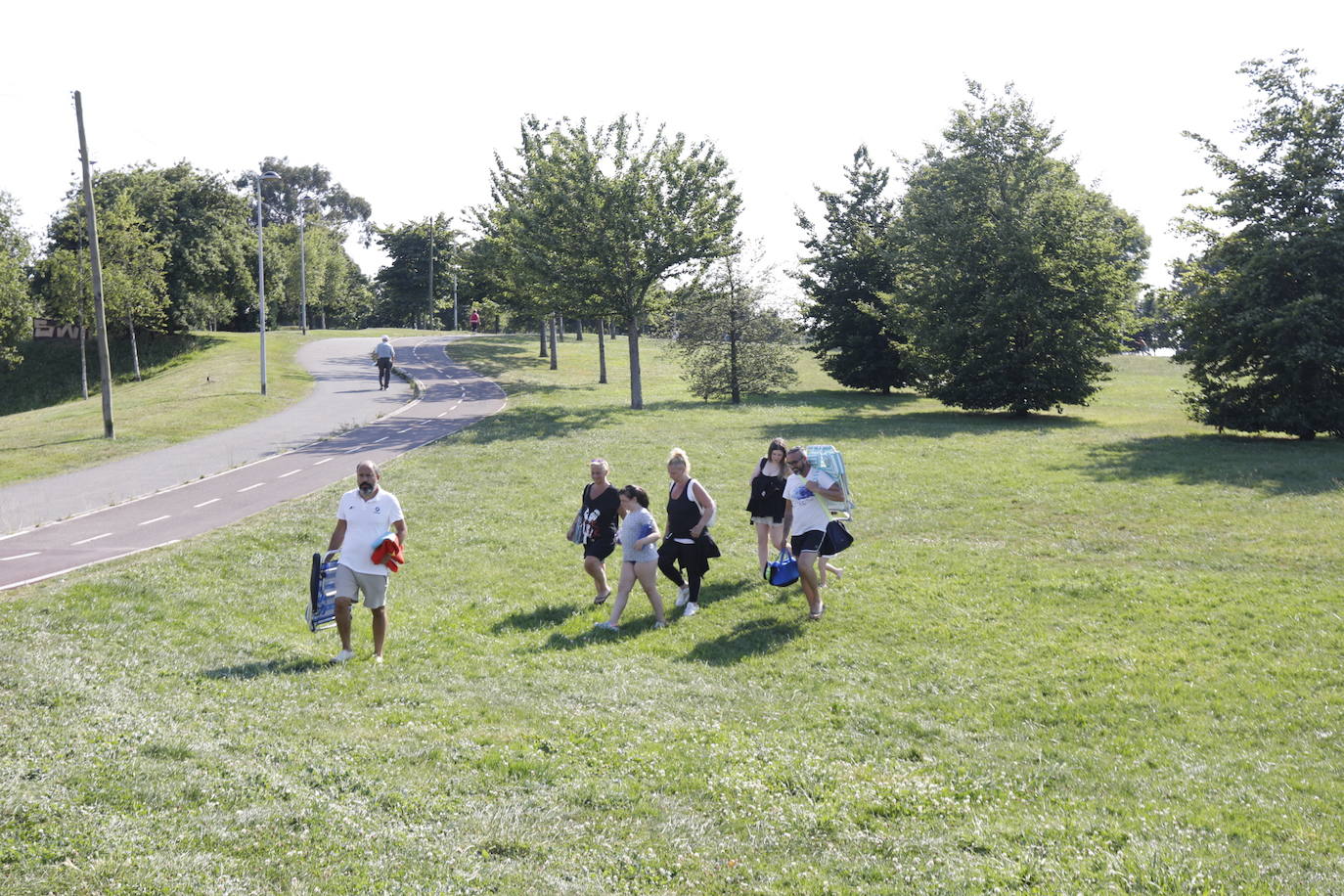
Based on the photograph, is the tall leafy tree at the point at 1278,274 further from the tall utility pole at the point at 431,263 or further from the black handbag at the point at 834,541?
the tall utility pole at the point at 431,263

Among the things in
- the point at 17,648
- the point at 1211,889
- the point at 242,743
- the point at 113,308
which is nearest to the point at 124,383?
the point at 113,308

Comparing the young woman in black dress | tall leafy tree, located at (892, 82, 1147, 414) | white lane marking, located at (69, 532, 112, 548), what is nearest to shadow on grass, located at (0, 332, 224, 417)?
white lane marking, located at (69, 532, 112, 548)

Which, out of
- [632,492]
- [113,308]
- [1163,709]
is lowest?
[1163,709]

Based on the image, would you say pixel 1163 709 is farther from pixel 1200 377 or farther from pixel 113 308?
pixel 113 308

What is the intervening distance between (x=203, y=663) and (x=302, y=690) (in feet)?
5.17

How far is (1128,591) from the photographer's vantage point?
484 inches

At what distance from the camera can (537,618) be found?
11.8 m

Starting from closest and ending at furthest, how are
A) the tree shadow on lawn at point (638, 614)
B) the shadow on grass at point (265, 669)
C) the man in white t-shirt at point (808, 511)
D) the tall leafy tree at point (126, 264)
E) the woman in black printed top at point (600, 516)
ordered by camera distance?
the shadow on grass at point (265, 669) → the tree shadow on lawn at point (638, 614) → the man in white t-shirt at point (808, 511) → the woman in black printed top at point (600, 516) → the tall leafy tree at point (126, 264)

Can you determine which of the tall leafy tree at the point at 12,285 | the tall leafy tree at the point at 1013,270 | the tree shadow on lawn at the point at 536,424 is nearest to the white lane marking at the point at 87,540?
the tree shadow on lawn at the point at 536,424

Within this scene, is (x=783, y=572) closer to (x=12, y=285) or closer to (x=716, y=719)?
(x=716, y=719)

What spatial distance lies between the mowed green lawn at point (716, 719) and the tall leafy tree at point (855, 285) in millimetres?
27610

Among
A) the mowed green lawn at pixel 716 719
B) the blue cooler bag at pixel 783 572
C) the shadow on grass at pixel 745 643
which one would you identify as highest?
the blue cooler bag at pixel 783 572

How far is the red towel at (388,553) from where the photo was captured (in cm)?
969

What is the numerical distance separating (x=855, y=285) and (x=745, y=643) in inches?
1440
